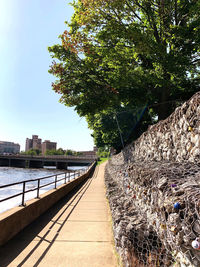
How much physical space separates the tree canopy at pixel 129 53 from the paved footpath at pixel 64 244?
7614mm

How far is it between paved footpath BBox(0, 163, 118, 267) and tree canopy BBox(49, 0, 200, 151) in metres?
7.61

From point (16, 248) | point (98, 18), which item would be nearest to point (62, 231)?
point (16, 248)

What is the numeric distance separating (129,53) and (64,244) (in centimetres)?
1047

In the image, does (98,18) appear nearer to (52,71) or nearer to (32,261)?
(52,71)

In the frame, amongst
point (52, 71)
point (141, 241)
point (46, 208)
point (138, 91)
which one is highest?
point (52, 71)

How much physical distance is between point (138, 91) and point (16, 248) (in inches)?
463

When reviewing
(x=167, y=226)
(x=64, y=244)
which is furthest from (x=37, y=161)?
(x=167, y=226)

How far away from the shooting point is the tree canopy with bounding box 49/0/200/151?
8977 mm

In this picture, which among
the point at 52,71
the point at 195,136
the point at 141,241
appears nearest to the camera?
the point at 141,241

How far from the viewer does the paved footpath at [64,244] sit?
10.6 ft

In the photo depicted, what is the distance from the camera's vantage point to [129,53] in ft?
35.2

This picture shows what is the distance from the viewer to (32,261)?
3.22 metres

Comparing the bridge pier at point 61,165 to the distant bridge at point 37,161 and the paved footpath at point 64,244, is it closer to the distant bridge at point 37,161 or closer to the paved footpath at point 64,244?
the distant bridge at point 37,161

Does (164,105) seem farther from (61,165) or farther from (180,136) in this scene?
(61,165)
